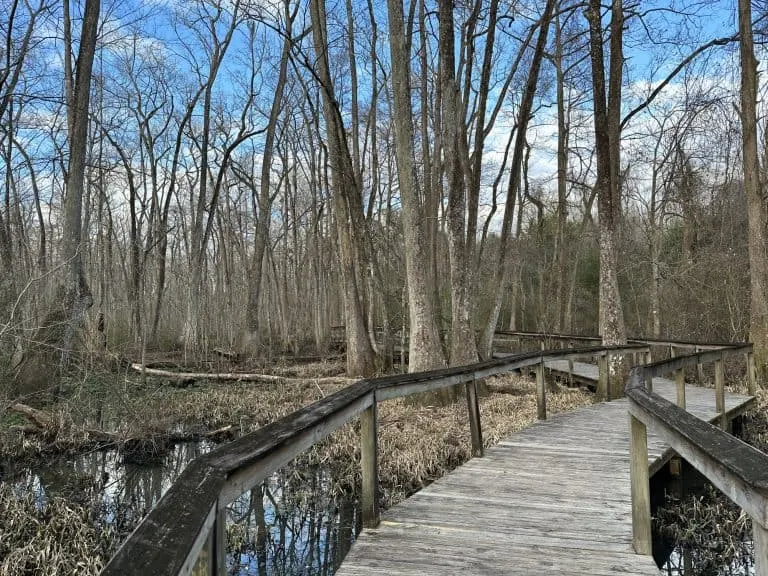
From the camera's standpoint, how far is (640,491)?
11.5ft

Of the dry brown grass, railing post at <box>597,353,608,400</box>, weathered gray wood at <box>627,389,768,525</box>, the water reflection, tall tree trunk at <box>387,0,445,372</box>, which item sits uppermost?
tall tree trunk at <box>387,0,445,372</box>

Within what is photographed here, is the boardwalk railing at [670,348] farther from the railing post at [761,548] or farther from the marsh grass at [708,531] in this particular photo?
the railing post at [761,548]

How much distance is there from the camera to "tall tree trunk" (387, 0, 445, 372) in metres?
10.0

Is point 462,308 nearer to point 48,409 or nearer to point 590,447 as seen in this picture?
point 590,447

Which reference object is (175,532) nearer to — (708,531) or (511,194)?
(708,531)

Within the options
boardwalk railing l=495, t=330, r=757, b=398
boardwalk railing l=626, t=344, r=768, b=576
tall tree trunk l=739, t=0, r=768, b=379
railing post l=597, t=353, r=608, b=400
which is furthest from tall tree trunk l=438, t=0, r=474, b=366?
tall tree trunk l=739, t=0, r=768, b=379

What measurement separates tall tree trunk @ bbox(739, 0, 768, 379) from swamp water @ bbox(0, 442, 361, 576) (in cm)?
1023

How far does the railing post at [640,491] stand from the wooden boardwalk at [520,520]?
0.10m

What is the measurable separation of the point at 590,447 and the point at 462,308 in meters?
4.39

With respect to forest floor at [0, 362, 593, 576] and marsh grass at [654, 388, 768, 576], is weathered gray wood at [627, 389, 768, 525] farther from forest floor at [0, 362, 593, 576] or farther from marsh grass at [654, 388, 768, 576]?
forest floor at [0, 362, 593, 576]

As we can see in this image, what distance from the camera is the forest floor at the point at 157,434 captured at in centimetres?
571

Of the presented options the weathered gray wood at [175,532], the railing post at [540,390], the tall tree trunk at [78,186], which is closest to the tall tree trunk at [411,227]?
the railing post at [540,390]

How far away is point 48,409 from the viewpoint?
383 inches

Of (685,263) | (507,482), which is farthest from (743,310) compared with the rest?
(507,482)
